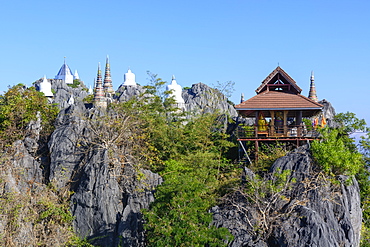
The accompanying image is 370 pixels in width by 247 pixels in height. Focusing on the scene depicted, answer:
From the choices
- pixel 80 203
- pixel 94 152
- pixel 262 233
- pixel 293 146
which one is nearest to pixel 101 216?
pixel 80 203

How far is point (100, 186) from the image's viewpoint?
17516mm

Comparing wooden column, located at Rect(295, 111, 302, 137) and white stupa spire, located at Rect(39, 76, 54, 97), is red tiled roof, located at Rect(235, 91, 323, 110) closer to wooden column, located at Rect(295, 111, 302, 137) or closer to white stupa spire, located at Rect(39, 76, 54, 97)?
wooden column, located at Rect(295, 111, 302, 137)

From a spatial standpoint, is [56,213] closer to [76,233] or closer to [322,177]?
[76,233]

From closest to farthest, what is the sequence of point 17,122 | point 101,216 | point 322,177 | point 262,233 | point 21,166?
point 262,233 → point 322,177 → point 101,216 → point 21,166 → point 17,122

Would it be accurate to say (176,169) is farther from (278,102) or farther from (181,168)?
(278,102)

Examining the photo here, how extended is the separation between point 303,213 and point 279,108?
4.67m

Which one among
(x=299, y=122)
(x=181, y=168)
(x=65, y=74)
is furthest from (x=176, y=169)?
(x=65, y=74)

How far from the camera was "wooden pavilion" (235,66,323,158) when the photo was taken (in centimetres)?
1841

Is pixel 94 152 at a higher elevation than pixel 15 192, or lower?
higher

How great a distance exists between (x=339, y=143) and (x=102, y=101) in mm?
14592

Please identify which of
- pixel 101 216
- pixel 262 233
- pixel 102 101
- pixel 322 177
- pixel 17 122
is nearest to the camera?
pixel 262 233

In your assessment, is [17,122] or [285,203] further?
[17,122]

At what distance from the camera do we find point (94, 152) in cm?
1852

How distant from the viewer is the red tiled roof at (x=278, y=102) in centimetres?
1838
